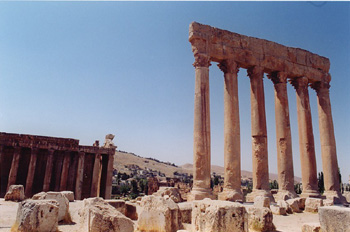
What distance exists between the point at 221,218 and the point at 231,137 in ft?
32.4

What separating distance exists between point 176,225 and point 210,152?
26.5ft

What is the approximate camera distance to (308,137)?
18.3 meters

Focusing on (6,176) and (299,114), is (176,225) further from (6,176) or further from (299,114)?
(6,176)

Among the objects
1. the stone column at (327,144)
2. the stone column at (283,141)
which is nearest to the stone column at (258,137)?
the stone column at (283,141)

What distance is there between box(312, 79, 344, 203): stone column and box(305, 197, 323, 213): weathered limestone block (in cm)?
483

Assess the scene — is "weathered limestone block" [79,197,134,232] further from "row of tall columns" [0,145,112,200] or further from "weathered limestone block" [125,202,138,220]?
"row of tall columns" [0,145,112,200]

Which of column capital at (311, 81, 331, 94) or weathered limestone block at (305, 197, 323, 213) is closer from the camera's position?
weathered limestone block at (305, 197, 323, 213)

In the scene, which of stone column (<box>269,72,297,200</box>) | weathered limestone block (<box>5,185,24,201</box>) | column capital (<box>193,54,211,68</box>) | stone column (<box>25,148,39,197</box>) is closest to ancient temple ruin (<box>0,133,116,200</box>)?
stone column (<box>25,148,39,197</box>)

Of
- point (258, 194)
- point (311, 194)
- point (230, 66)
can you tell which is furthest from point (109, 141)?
point (311, 194)

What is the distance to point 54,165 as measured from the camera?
26312 mm

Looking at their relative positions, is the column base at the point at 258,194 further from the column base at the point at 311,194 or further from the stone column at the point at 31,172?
the stone column at the point at 31,172

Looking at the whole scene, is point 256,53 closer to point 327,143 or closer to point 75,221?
point 327,143

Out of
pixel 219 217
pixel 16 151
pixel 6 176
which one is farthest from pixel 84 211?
pixel 6 176

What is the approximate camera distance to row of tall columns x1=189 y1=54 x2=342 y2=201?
1435 centimetres
